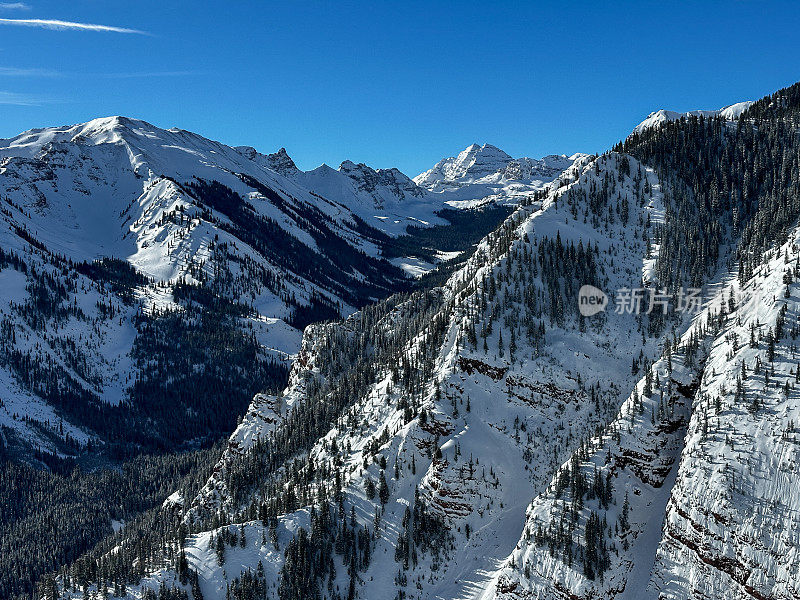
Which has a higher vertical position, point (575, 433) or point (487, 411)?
point (487, 411)

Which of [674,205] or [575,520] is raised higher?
[674,205]

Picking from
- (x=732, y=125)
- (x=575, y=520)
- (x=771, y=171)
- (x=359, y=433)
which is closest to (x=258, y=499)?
(x=359, y=433)

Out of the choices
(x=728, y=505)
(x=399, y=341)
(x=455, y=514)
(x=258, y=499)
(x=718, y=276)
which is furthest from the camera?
(x=399, y=341)

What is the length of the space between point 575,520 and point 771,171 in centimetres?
11509

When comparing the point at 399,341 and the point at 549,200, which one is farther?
the point at 399,341

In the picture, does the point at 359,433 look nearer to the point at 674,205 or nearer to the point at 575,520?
the point at 575,520

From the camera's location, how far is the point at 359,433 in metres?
144

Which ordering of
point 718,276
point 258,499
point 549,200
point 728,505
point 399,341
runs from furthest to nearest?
point 399,341
point 549,200
point 258,499
point 718,276
point 728,505

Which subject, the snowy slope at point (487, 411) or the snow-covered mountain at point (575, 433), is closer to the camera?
the snow-covered mountain at point (575, 433)

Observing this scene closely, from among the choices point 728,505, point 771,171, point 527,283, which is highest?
point 771,171

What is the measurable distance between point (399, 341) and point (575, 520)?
99098 millimetres

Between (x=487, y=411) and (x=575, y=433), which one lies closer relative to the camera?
(x=575, y=433)

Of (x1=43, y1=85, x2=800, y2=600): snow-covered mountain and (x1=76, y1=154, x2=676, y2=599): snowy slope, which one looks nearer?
(x1=43, y1=85, x2=800, y2=600): snow-covered mountain

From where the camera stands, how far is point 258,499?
490 feet
